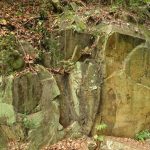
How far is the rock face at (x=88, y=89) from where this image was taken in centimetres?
999

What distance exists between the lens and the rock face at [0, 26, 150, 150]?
999 centimetres

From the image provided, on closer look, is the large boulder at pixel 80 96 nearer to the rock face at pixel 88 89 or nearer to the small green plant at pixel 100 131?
the rock face at pixel 88 89

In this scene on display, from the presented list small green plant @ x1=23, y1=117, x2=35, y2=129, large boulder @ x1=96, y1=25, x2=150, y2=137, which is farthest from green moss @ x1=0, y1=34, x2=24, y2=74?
large boulder @ x1=96, y1=25, x2=150, y2=137

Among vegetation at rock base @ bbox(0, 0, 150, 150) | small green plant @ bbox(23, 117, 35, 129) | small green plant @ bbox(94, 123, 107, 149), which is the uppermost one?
vegetation at rock base @ bbox(0, 0, 150, 150)

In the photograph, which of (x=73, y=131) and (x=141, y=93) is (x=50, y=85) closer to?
(x=73, y=131)

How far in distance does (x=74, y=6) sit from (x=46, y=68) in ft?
9.27

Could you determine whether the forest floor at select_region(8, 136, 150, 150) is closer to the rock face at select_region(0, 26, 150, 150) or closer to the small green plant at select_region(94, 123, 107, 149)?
the rock face at select_region(0, 26, 150, 150)

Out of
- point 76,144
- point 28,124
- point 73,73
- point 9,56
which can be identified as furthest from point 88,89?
point 9,56

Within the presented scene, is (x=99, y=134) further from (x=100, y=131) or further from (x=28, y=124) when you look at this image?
(x=28, y=124)

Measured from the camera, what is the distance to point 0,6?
39.4 ft

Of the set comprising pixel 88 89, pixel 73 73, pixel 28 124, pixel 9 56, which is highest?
pixel 9 56

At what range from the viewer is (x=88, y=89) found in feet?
35.8

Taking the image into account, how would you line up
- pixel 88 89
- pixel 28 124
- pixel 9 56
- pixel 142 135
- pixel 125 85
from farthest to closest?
pixel 142 135 < pixel 125 85 < pixel 88 89 < pixel 9 56 < pixel 28 124

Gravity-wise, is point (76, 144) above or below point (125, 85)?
below
